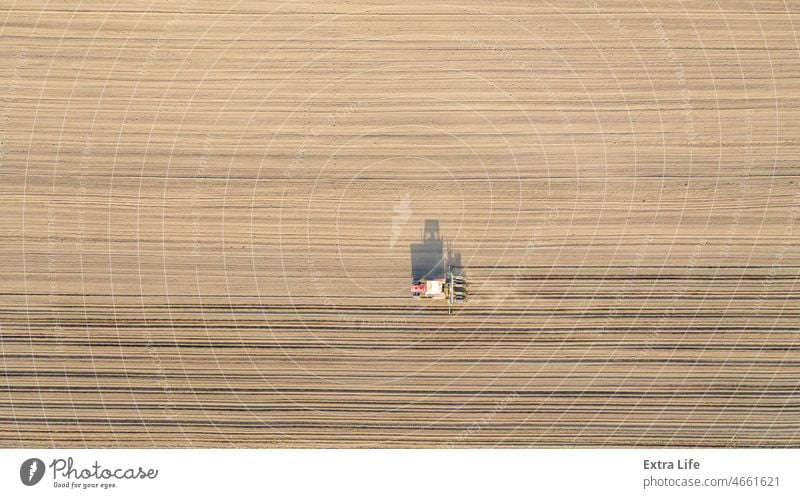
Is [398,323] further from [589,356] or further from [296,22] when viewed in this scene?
[296,22]

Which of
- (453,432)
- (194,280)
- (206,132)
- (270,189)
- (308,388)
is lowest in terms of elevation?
(453,432)

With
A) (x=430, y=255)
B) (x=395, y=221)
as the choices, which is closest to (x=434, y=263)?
(x=430, y=255)
